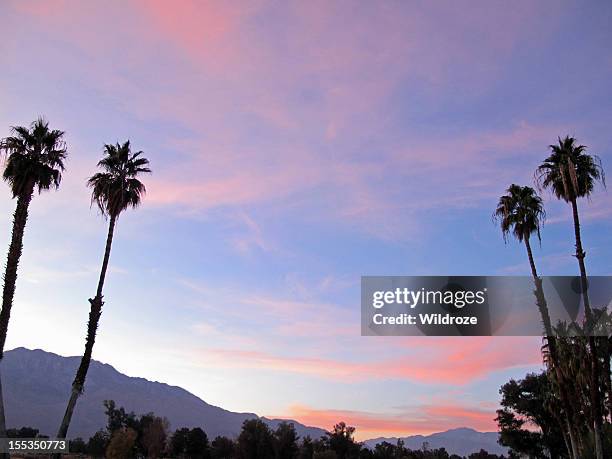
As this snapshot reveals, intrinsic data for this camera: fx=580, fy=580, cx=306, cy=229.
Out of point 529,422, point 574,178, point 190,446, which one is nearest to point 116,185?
point 574,178

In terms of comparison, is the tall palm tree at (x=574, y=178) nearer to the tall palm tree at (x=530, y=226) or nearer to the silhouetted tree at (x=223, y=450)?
the tall palm tree at (x=530, y=226)

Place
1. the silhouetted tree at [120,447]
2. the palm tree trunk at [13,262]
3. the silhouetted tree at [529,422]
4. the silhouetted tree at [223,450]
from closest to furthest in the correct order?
1. the palm tree trunk at [13,262]
2. the silhouetted tree at [529,422]
3. the silhouetted tree at [120,447]
4. the silhouetted tree at [223,450]

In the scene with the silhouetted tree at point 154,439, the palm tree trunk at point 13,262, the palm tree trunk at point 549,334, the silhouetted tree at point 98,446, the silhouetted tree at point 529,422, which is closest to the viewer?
the palm tree trunk at point 13,262

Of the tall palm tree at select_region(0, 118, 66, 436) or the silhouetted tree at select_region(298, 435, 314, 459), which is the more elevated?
the tall palm tree at select_region(0, 118, 66, 436)

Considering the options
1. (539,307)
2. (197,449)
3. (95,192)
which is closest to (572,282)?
(539,307)

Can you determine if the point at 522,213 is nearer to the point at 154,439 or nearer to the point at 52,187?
the point at 52,187

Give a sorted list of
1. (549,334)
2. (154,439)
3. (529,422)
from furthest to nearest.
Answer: (154,439), (529,422), (549,334)

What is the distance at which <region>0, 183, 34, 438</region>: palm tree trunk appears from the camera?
113ft

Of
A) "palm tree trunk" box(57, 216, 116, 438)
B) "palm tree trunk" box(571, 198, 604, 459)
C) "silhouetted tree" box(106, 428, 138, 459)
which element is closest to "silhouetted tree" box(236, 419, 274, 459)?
"silhouetted tree" box(106, 428, 138, 459)

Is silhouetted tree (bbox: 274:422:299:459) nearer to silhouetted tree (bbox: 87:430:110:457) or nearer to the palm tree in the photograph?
silhouetted tree (bbox: 87:430:110:457)

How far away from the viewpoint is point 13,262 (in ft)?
117

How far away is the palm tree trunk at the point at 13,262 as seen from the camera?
34594 millimetres

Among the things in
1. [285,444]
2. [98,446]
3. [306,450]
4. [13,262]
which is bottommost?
[98,446]

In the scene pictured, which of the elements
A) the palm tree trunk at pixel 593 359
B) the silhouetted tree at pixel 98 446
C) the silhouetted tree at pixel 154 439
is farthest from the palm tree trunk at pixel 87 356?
the silhouetted tree at pixel 98 446
